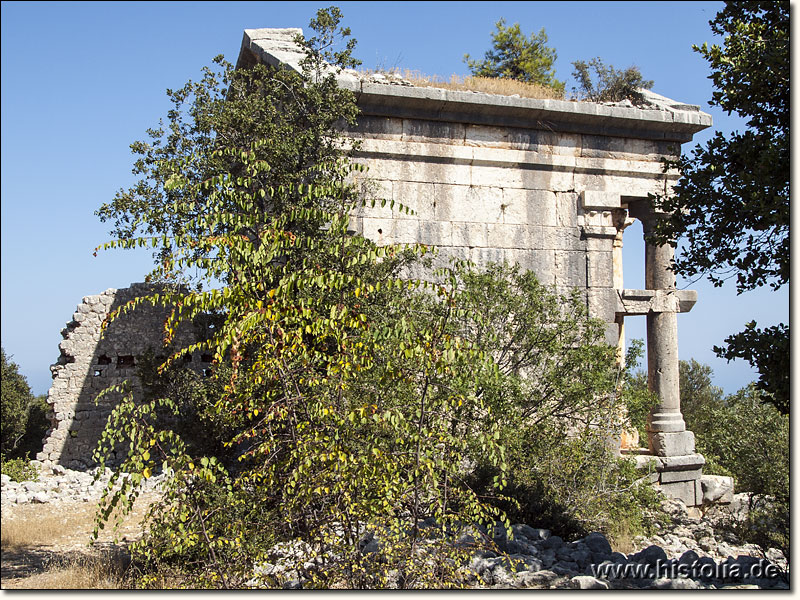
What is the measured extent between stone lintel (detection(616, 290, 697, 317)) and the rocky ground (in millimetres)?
2560

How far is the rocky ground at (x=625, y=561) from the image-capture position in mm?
5684

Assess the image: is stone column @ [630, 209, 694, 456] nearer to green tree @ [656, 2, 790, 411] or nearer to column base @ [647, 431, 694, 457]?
column base @ [647, 431, 694, 457]

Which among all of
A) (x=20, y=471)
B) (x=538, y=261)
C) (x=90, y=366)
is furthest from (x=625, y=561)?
(x=20, y=471)

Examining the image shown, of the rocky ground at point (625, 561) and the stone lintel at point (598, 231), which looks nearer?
the rocky ground at point (625, 561)

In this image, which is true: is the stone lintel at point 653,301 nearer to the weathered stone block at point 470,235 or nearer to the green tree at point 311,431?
the weathered stone block at point 470,235

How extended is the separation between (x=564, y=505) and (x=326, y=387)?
4.66 meters

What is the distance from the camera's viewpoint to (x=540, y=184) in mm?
10266

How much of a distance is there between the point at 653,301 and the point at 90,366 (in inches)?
337

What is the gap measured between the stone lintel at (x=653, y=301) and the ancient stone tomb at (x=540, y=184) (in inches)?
0.6

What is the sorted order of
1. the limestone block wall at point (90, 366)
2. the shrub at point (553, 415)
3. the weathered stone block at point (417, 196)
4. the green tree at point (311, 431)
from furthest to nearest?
the limestone block wall at point (90, 366) → the weathered stone block at point (417, 196) → the shrub at point (553, 415) → the green tree at point (311, 431)

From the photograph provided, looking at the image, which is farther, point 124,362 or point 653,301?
point 124,362

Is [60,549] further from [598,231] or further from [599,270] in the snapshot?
[598,231]

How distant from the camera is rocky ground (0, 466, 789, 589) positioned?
18.6ft

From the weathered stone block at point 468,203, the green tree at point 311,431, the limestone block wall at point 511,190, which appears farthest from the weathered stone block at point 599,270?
the green tree at point 311,431
